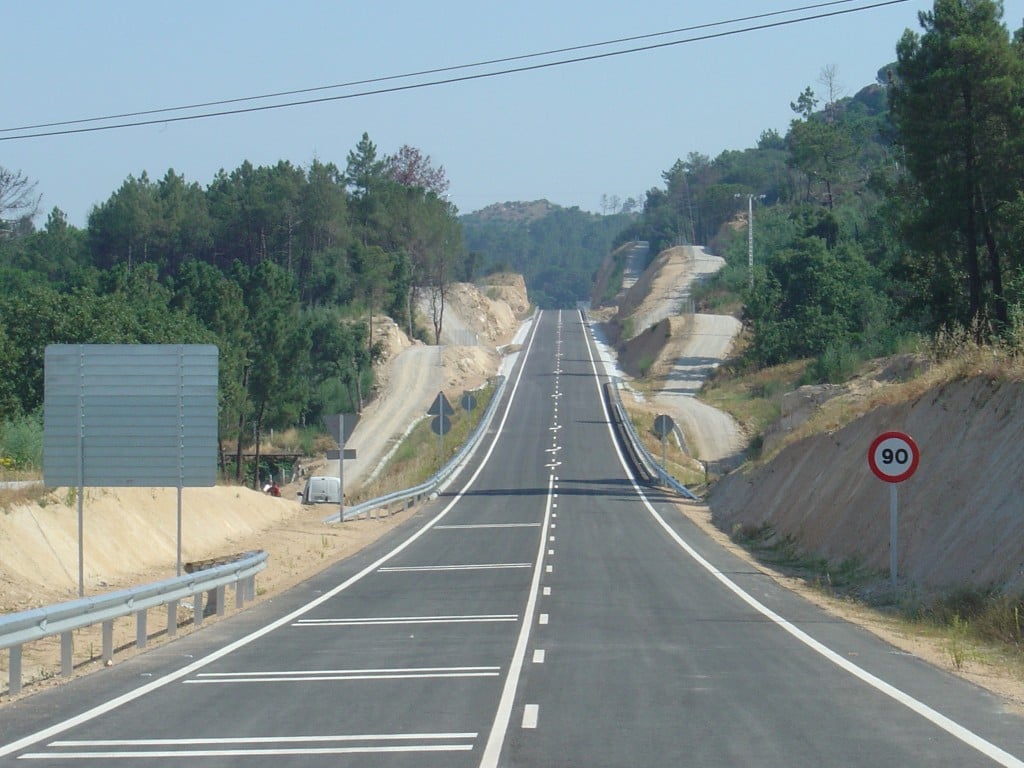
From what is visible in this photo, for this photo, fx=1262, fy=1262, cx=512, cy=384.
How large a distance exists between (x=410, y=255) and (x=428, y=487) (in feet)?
240

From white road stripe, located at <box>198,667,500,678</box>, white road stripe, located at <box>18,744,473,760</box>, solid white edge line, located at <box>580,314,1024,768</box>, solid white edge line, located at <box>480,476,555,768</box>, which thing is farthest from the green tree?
white road stripe, located at <box>18,744,473,760</box>

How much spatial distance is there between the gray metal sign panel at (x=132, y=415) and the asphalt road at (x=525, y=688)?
109 inches

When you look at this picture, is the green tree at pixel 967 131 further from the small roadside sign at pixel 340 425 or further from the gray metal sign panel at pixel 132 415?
the gray metal sign panel at pixel 132 415

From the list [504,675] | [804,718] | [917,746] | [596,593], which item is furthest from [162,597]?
[917,746]

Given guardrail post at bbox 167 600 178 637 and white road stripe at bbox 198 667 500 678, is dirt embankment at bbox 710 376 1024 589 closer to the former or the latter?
white road stripe at bbox 198 667 500 678

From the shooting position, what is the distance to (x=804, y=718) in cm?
992

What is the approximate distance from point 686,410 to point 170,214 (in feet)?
162

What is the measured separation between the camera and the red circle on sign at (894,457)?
Result: 18641 mm

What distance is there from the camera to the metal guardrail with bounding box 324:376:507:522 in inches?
1481

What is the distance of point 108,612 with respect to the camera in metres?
14.3

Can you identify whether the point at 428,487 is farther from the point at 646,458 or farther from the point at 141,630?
the point at 141,630

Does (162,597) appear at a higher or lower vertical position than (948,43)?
lower

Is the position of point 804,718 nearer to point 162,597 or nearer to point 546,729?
point 546,729

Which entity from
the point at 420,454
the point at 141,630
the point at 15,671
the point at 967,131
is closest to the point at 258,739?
the point at 15,671
